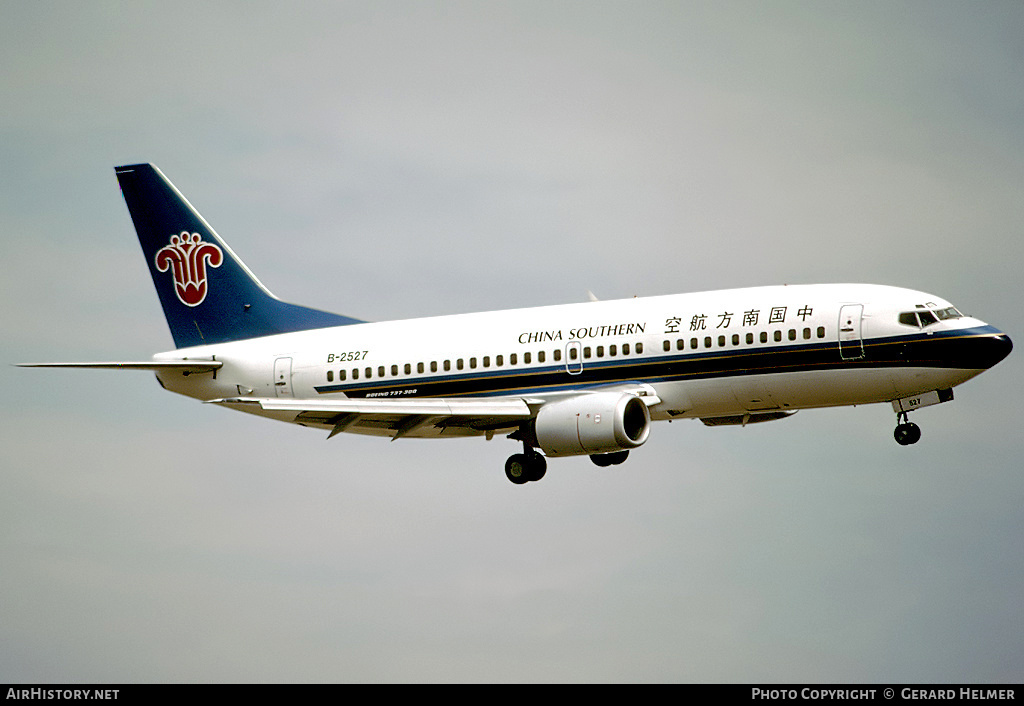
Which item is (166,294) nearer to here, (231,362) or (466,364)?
(231,362)

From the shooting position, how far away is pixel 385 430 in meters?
43.0

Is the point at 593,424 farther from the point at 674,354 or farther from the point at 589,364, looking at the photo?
the point at 674,354

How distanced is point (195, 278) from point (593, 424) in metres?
17.6

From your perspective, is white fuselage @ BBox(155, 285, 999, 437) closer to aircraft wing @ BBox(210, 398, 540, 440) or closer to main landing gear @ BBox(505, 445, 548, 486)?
aircraft wing @ BBox(210, 398, 540, 440)

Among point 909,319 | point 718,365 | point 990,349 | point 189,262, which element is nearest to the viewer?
Result: point 990,349

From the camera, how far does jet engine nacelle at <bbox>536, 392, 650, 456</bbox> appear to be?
124 ft

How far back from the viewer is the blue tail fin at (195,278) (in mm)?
47156

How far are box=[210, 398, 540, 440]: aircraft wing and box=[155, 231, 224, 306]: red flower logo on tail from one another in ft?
30.4

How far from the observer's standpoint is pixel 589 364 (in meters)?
39.8

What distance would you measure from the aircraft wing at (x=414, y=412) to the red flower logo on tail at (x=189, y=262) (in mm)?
9270

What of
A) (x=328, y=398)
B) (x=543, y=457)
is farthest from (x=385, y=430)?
(x=543, y=457)

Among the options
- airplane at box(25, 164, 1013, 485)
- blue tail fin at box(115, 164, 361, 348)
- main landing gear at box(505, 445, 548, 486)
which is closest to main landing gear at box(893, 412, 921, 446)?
airplane at box(25, 164, 1013, 485)

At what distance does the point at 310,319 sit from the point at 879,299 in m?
19.2

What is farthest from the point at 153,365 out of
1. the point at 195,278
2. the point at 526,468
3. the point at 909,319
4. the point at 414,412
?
the point at 909,319
